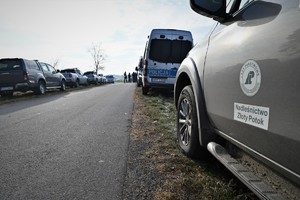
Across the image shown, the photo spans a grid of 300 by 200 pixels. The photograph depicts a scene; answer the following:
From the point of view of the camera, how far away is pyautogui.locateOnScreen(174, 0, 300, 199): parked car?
142 cm

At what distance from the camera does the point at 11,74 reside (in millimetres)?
12852

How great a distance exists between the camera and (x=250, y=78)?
1.79 meters

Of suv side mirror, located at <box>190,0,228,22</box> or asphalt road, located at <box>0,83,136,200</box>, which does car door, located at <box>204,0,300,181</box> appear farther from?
asphalt road, located at <box>0,83,136,200</box>

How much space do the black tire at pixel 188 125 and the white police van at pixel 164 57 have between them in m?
6.97

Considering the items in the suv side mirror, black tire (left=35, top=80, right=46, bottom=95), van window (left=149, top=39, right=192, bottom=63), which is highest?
van window (left=149, top=39, right=192, bottom=63)

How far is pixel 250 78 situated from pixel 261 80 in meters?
0.13

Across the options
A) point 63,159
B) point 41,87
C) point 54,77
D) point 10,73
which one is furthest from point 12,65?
point 63,159

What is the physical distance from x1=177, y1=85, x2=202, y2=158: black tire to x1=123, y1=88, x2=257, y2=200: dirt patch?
0.44 feet

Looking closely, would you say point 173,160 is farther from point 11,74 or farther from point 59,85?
point 59,85

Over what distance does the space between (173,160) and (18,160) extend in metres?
1.95

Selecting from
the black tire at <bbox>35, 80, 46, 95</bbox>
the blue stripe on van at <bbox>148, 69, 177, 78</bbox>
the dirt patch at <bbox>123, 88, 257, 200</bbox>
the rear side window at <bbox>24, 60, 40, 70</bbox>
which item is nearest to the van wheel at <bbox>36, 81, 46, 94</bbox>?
the black tire at <bbox>35, 80, 46, 95</bbox>

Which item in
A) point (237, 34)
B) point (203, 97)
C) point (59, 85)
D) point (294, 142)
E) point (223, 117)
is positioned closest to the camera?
point (294, 142)

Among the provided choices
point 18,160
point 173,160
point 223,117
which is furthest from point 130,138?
point 223,117

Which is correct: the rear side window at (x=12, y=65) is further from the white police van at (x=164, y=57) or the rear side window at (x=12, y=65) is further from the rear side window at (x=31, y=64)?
the white police van at (x=164, y=57)
